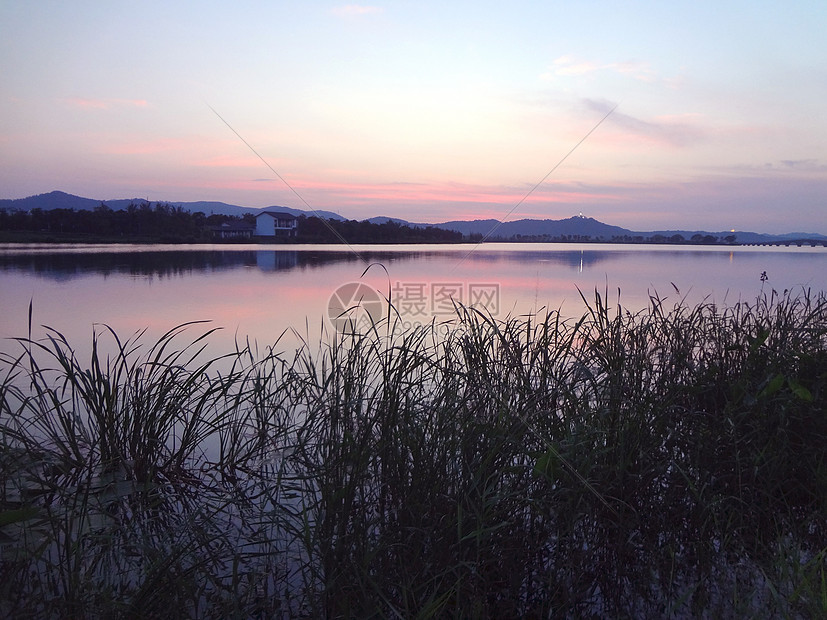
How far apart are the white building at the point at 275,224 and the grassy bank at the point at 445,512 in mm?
46078

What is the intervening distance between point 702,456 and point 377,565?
1903mm

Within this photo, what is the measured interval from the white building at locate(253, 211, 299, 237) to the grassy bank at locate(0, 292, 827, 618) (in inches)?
1814

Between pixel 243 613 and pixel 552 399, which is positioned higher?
pixel 552 399

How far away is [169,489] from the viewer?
3234mm

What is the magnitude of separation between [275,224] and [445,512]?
174ft

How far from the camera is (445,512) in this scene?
7.73ft

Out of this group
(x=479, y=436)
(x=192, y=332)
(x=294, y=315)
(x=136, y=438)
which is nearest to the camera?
(x=479, y=436)

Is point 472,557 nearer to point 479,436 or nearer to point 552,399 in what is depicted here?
point 479,436

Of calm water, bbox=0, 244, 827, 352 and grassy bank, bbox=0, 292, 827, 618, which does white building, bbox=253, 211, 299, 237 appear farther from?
grassy bank, bbox=0, 292, 827, 618

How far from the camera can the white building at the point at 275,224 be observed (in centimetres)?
4912

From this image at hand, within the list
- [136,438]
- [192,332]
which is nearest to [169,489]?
[136,438]

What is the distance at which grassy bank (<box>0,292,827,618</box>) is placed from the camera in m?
2.06

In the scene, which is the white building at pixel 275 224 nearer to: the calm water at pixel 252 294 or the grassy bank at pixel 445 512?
the calm water at pixel 252 294

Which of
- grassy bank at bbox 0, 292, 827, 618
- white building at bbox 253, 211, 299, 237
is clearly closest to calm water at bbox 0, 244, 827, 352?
grassy bank at bbox 0, 292, 827, 618
